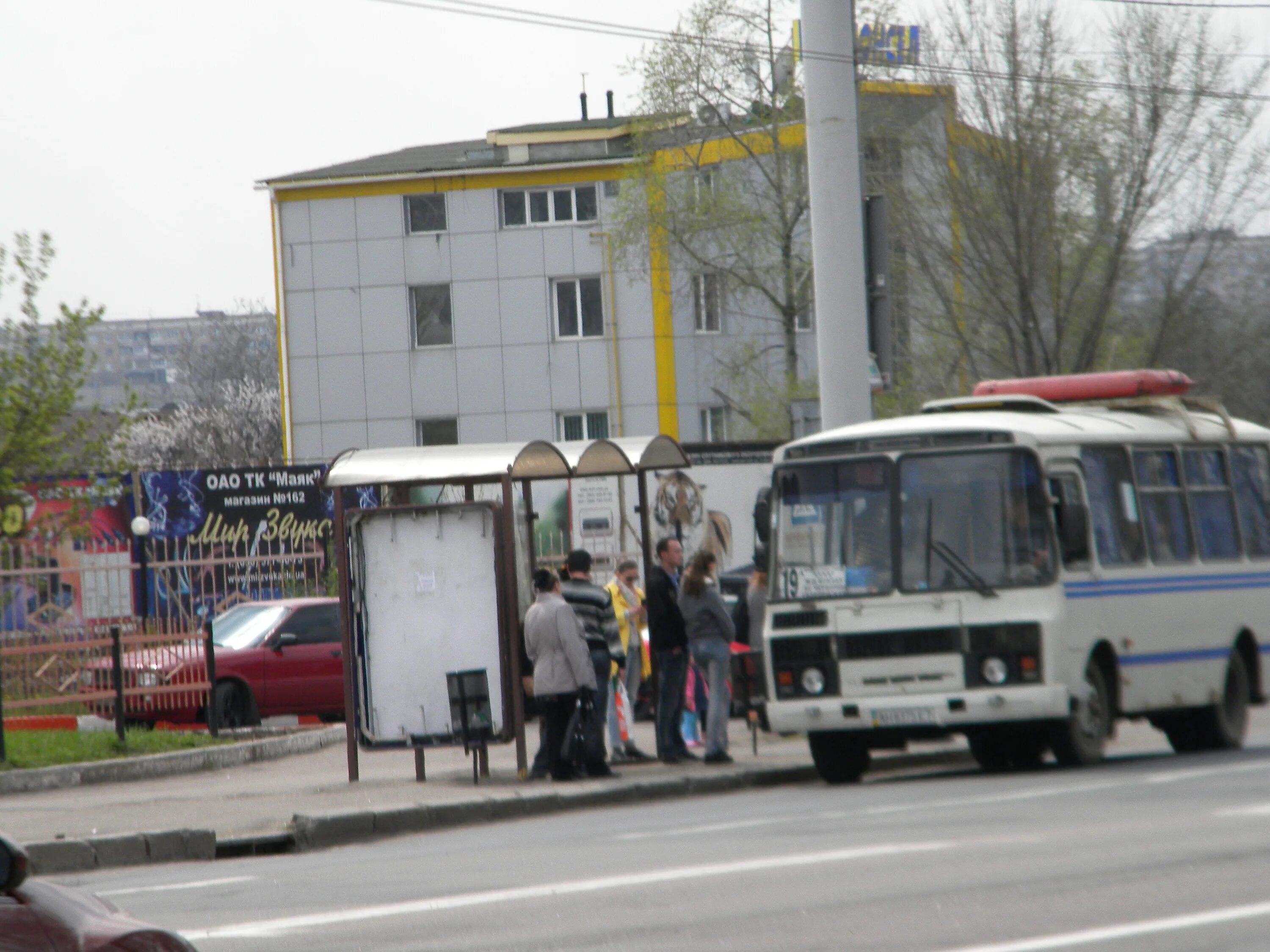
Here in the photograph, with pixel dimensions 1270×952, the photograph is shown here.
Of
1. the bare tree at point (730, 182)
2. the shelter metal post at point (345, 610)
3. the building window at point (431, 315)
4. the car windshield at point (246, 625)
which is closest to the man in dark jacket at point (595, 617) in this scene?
the shelter metal post at point (345, 610)

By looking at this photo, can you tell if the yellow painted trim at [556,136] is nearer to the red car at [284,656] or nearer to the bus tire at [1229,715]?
the red car at [284,656]

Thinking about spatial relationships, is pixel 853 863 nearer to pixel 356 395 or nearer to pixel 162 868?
pixel 162 868

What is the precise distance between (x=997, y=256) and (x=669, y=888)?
1922 cm

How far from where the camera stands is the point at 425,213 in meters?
53.4

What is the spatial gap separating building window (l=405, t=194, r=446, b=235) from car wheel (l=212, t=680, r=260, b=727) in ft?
98.0

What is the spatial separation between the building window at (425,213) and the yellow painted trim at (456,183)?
7.9 inches

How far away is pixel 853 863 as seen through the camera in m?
9.67

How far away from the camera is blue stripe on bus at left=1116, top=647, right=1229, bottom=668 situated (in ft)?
A: 53.0

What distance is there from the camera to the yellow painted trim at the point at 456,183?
52812 millimetres

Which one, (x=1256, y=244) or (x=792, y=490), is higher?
(x=1256, y=244)

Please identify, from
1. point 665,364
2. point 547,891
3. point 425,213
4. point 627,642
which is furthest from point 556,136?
point 547,891

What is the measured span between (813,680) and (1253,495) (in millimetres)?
5505

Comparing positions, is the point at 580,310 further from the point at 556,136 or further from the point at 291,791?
the point at 291,791

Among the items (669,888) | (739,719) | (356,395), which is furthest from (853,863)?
(356,395)
